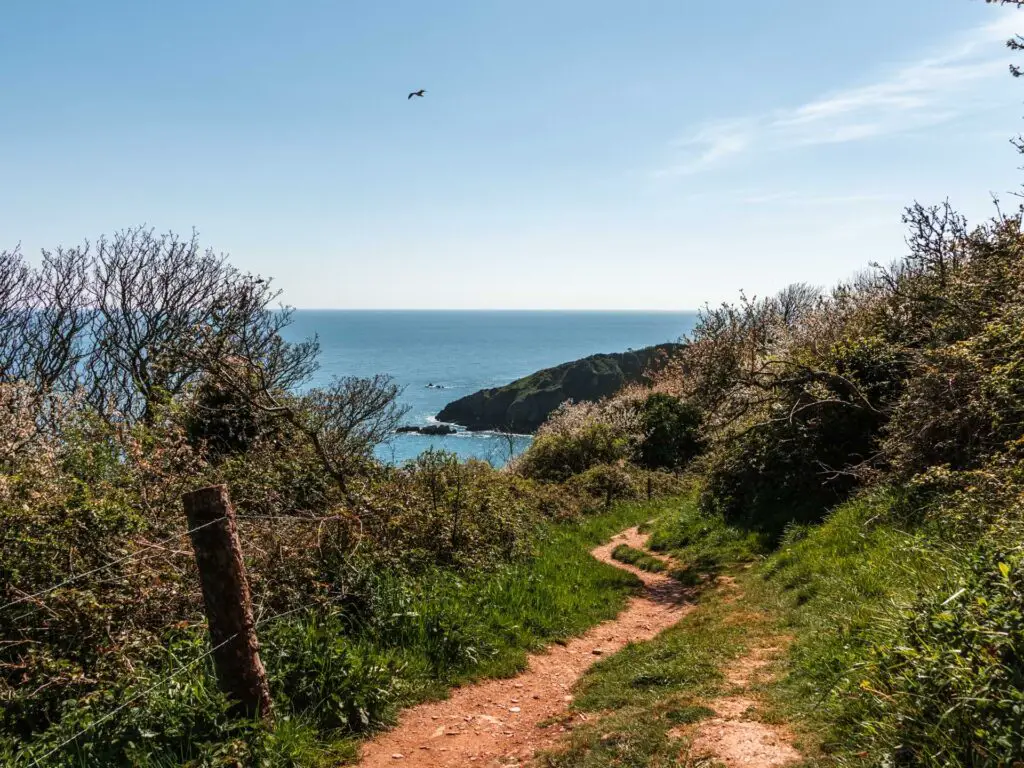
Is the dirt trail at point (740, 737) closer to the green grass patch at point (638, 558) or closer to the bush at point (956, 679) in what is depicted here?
→ the bush at point (956, 679)

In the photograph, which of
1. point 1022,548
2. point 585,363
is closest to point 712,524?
point 1022,548

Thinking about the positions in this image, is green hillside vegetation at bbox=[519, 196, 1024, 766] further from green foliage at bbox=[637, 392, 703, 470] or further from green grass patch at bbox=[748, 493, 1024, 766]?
green foliage at bbox=[637, 392, 703, 470]

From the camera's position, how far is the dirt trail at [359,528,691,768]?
5.13 metres

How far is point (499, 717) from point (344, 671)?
1621 mm

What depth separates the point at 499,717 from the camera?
5855 mm

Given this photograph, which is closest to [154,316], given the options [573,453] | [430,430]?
[573,453]

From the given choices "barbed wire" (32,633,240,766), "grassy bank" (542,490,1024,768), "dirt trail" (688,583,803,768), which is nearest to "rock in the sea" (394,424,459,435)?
"grassy bank" (542,490,1024,768)

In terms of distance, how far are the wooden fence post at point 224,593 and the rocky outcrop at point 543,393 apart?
59876 mm

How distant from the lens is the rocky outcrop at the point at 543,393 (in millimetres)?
66438

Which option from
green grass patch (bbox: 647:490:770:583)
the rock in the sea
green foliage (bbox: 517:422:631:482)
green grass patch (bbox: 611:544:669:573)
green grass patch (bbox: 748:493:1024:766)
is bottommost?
the rock in the sea

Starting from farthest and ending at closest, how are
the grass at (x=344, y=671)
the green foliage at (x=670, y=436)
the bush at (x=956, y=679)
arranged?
the green foliage at (x=670, y=436)
the grass at (x=344, y=671)
the bush at (x=956, y=679)

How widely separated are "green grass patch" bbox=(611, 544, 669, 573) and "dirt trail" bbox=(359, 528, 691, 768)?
288 cm

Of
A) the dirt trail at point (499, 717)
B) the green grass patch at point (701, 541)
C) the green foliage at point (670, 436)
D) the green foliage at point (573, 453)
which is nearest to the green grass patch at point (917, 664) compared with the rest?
the dirt trail at point (499, 717)

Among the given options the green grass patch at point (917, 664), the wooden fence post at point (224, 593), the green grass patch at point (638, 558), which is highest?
the wooden fence post at point (224, 593)
